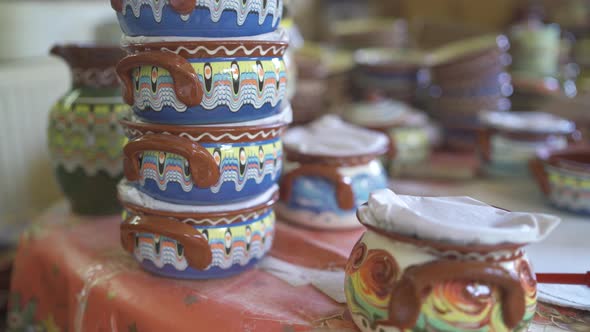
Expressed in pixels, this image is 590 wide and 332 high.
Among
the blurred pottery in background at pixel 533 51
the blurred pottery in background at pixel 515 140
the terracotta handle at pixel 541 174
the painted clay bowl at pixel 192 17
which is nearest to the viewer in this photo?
the painted clay bowl at pixel 192 17

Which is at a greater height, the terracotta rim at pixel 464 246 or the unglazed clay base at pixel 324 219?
the terracotta rim at pixel 464 246

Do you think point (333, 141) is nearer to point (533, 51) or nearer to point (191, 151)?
point (191, 151)

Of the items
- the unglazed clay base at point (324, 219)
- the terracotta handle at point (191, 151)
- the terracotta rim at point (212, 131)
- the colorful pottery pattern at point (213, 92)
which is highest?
the colorful pottery pattern at point (213, 92)

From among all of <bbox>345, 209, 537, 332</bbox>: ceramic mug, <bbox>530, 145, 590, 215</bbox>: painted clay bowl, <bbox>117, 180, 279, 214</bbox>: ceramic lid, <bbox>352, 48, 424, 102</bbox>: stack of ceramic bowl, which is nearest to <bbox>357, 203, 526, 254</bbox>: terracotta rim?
<bbox>345, 209, 537, 332</bbox>: ceramic mug

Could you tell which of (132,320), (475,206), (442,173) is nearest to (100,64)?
(132,320)

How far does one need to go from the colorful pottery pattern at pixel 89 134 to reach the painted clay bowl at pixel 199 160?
20 centimetres

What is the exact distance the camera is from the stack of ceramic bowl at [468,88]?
51.1 inches

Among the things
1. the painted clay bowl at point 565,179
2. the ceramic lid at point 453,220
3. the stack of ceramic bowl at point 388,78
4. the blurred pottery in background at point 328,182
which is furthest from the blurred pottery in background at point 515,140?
the ceramic lid at point 453,220

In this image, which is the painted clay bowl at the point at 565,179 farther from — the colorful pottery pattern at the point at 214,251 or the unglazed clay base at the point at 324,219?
the colorful pottery pattern at the point at 214,251

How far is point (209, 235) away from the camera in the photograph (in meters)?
0.67

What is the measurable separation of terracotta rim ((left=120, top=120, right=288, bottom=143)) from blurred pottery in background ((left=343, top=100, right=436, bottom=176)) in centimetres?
53

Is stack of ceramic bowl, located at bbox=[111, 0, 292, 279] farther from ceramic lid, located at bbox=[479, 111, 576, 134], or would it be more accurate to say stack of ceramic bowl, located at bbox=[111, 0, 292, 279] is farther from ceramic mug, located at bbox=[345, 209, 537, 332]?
ceramic lid, located at bbox=[479, 111, 576, 134]

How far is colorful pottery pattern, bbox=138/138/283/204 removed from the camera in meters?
0.64

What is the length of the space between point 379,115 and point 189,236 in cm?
65
